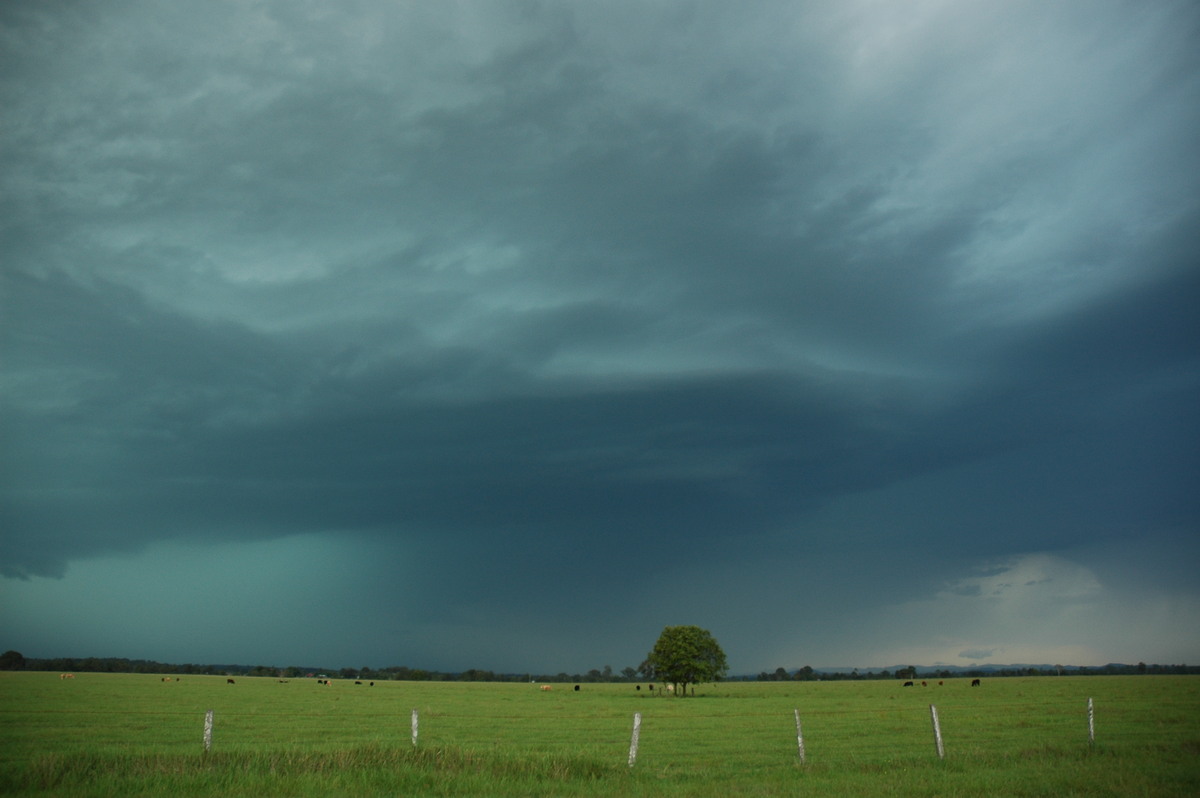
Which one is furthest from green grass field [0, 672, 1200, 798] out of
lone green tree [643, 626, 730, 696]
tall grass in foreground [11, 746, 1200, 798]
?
lone green tree [643, 626, 730, 696]

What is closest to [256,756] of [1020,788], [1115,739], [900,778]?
[900,778]

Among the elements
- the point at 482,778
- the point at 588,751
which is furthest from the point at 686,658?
the point at 482,778

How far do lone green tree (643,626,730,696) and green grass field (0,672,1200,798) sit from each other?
105ft

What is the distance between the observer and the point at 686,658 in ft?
313

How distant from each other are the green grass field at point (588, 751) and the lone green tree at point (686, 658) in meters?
32.1

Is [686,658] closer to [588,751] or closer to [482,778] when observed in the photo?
[588,751]

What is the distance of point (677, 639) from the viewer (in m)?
97.2

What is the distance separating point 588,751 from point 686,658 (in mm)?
68716

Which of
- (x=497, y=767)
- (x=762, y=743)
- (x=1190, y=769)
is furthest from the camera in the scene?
(x=762, y=743)

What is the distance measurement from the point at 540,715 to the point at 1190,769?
45342 mm

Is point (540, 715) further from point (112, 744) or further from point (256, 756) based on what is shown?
point (256, 756)

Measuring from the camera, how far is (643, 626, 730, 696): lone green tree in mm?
95562

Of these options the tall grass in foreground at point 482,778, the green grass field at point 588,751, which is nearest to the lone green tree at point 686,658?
the green grass field at point 588,751

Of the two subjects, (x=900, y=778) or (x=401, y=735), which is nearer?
(x=900, y=778)
